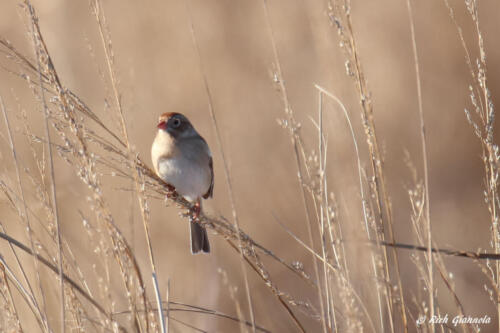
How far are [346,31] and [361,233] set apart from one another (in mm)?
581

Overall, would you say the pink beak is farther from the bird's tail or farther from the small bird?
the bird's tail

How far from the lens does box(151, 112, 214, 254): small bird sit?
13.5 ft

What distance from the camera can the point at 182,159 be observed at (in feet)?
13.6

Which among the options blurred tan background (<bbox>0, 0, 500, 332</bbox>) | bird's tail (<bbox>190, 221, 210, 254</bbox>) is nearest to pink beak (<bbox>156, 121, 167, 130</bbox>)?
bird's tail (<bbox>190, 221, 210, 254</bbox>)

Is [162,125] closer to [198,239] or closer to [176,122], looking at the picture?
[176,122]

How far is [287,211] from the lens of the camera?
20.1 ft

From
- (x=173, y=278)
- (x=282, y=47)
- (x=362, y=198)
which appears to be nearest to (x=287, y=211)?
(x=173, y=278)

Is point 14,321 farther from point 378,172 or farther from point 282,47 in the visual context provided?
point 282,47

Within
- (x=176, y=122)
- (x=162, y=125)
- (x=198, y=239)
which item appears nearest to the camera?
(x=162, y=125)

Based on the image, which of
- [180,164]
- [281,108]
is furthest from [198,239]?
[281,108]

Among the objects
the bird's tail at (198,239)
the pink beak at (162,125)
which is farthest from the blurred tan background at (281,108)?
the pink beak at (162,125)

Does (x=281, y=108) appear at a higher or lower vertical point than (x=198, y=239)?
higher

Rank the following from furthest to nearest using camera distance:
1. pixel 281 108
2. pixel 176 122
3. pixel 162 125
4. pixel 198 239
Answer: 1. pixel 281 108
2. pixel 198 239
3. pixel 176 122
4. pixel 162 125

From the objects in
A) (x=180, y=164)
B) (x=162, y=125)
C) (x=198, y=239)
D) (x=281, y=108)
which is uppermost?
(x=281, y=108)
